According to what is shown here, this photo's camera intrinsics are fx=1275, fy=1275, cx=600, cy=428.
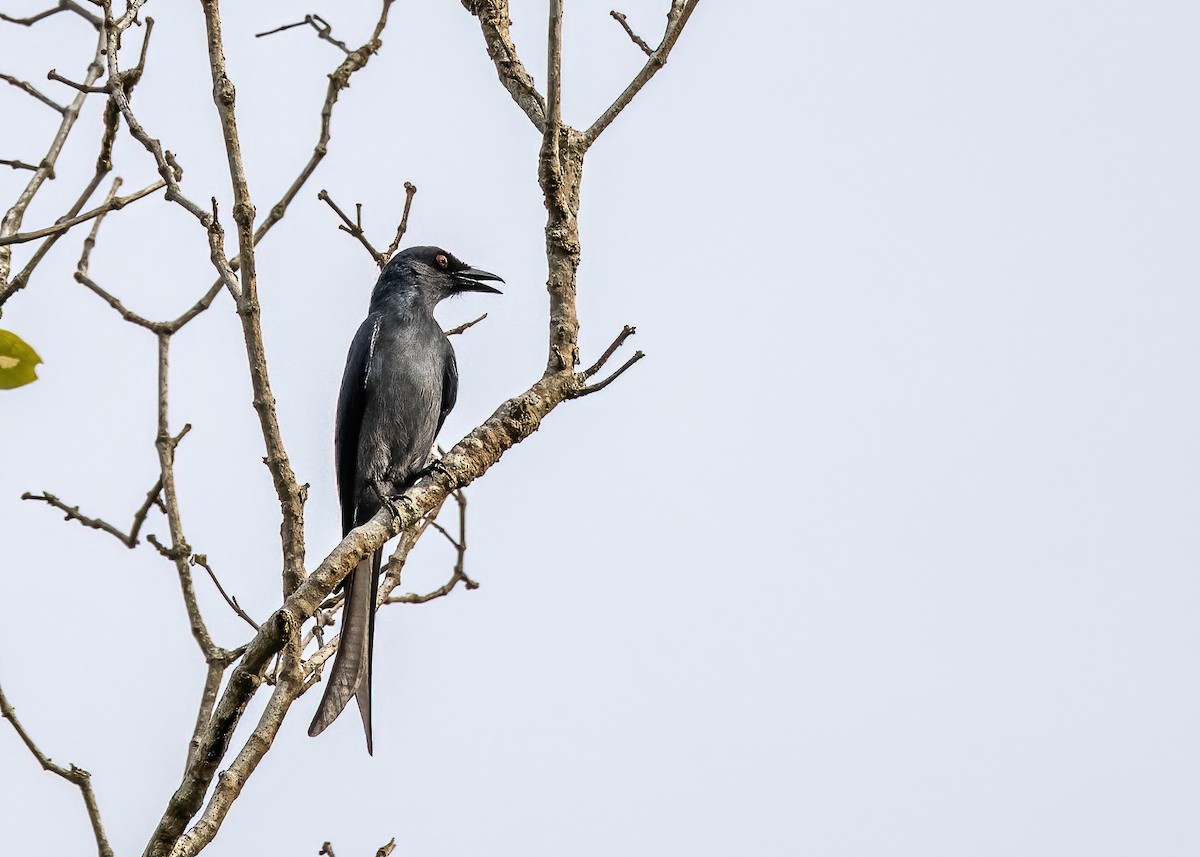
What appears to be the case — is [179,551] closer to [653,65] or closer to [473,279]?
[653,65]

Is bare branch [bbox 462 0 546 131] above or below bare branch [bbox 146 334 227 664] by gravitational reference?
above

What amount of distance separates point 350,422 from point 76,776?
11.2 ft

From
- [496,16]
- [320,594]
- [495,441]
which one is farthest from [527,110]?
[320,594]

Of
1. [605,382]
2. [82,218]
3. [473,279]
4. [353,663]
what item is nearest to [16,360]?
[82,218]

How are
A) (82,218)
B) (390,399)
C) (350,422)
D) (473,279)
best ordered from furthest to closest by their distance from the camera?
(473,279) → (350,422) → (390,399) → (82,218)

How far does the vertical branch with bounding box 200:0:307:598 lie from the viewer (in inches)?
149

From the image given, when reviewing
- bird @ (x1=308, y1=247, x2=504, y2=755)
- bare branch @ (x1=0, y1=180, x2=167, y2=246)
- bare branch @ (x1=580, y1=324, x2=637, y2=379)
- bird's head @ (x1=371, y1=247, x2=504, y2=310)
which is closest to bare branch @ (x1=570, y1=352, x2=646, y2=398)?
bare branch @ (x1=580, y1=324, x2=637, y2=379)

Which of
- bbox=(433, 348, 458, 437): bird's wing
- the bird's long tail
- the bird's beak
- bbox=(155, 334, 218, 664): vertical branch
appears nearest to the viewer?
bbox=(155, 334, 218, 664): vertical branch

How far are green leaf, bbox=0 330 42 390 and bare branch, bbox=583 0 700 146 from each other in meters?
2.33

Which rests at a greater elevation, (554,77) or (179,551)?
(554,77)

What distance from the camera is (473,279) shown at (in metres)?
7.78

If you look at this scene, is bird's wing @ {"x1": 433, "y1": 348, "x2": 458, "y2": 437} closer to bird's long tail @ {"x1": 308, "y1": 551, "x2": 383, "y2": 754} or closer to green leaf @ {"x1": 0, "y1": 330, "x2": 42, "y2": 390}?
bird's long tail @ {"x1": 308, "y1": 551, "x2": 383, "y2": 754}

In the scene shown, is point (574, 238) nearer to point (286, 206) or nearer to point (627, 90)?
point (627, 90)

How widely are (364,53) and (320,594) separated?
2306 millimetres
